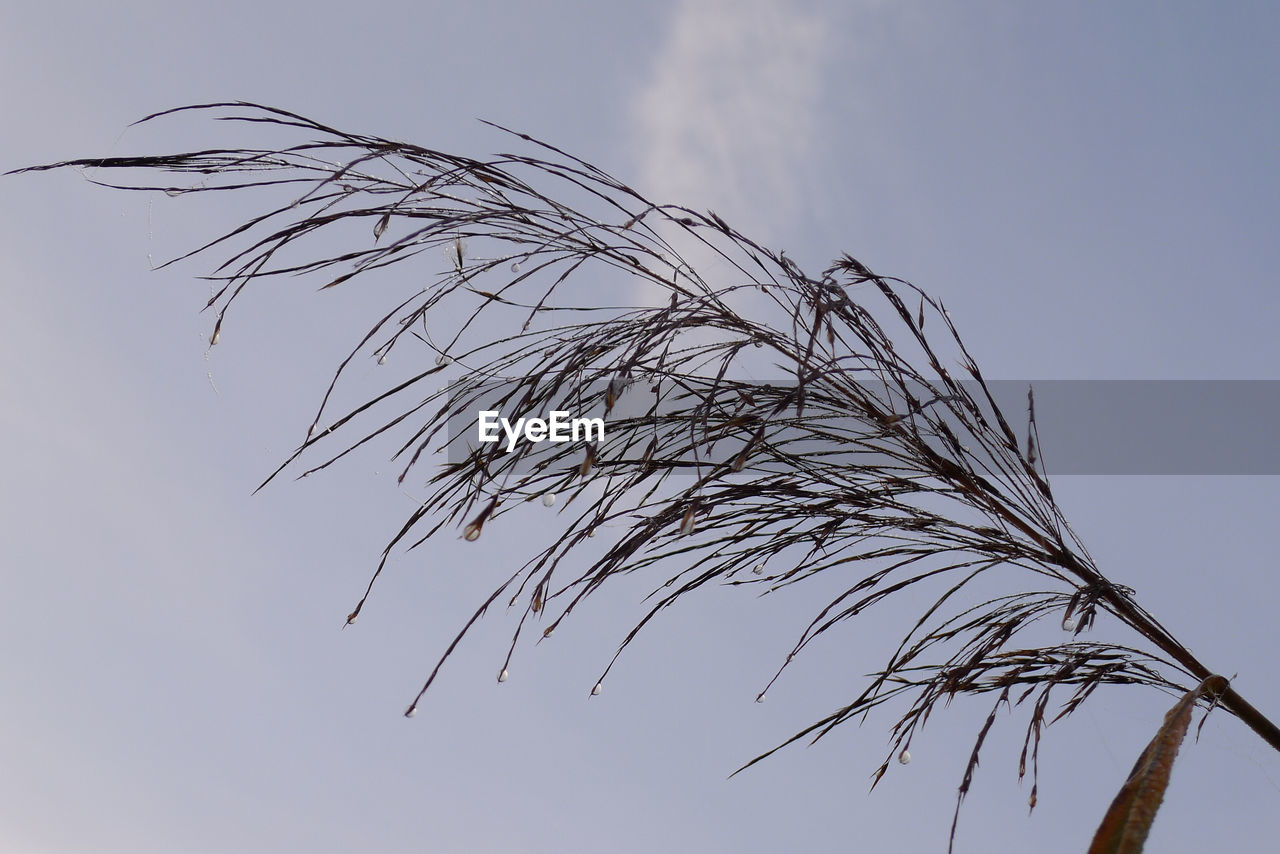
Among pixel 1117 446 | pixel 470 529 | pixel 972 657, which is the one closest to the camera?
pixel 470 529

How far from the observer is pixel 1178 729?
727 mm

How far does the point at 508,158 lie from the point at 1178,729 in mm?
695

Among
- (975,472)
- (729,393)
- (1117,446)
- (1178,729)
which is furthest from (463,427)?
(1117,446)

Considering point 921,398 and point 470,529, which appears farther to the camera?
point 921,398

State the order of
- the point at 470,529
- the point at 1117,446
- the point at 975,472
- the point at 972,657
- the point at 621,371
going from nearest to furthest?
the point at 470,529 < the point at 621,371 < the point at 972,657 < the point at 975,472 < the point at 1117,446

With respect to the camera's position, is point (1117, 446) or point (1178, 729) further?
point (1117, 446)

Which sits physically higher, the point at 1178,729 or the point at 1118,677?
the point at 1118,677

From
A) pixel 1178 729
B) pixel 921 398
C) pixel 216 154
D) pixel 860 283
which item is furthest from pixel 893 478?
pixel 216 154

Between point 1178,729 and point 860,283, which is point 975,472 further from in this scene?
point 1178,729

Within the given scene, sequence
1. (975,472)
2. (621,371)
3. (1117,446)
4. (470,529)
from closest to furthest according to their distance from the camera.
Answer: (470,529) < (621,371) < (975,472) < (1117,446)

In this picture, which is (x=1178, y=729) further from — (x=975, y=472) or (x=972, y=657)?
(x=975, y=472)

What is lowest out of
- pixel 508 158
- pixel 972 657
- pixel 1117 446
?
pixel 972 657

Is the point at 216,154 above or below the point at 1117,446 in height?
below

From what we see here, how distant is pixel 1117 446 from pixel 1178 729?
63.3 inches
